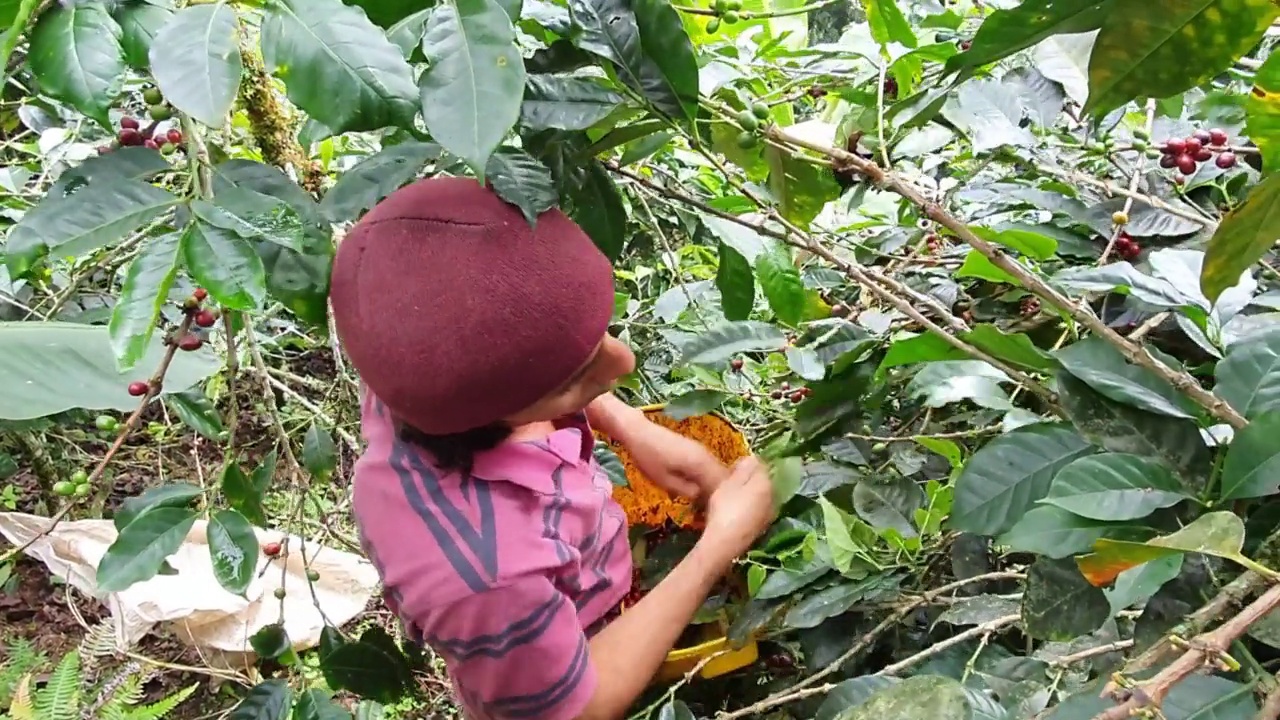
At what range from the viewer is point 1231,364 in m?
0.58

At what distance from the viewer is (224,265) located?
60cm

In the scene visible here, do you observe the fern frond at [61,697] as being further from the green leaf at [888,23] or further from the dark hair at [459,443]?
the green leaf at [888,23]

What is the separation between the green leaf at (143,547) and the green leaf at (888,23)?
2.80 ft

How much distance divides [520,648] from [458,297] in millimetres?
334

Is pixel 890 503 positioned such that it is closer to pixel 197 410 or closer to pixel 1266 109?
pixel 1266 109

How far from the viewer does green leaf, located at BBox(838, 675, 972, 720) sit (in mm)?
484

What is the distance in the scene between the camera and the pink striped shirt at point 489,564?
0.77 meters

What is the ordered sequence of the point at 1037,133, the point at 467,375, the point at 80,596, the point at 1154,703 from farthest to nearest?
the point at 80,596 → the point at 1037,133 → the point at 467,375 → the point at 1154,703

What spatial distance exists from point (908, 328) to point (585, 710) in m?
0.54

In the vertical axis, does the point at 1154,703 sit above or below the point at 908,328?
above

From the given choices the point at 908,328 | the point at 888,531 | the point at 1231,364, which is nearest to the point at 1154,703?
the point at 1231,364

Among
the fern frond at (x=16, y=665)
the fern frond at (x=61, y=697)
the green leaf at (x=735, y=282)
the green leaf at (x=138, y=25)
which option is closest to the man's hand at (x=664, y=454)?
the green leaf at (x=735, y=282)

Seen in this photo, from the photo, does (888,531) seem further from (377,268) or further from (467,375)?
(377,268)

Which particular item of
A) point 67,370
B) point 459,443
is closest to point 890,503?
point 459,443
